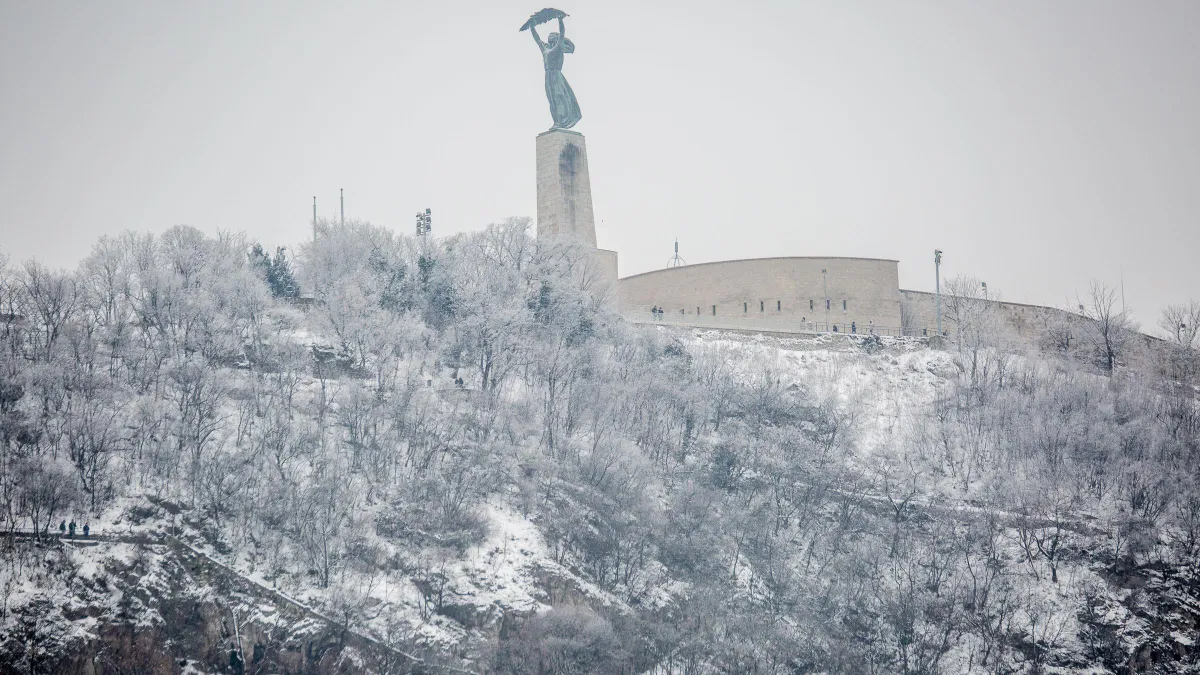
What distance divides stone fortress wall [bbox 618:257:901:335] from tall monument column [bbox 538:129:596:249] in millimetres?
4268

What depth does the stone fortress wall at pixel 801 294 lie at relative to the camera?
5075cm

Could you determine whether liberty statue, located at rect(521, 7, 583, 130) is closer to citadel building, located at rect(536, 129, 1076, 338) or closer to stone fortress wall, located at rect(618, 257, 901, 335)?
citadel building, located at rect(536, 129, 1076, 338)

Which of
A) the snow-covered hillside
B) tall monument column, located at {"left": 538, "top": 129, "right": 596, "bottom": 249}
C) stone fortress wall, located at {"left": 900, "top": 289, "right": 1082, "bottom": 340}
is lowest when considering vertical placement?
the snow-covered hillside

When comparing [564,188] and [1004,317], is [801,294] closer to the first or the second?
[1004,317]

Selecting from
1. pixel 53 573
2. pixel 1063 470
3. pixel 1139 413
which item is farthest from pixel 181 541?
pixel 1139 413

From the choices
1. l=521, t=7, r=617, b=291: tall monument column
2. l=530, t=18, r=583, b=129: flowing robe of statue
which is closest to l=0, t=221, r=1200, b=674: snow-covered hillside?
l=521, t=7, r=617, b=291: tall monument column

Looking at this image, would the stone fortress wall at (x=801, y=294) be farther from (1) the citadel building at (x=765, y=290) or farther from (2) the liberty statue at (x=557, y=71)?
(2) the liberty statue at (x=557, y=71)

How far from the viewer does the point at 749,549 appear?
122ft

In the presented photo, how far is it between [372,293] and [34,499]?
1583cm

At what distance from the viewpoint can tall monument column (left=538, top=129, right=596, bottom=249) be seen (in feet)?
160

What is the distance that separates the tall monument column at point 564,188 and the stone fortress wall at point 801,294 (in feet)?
14.0

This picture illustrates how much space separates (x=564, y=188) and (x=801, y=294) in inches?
427

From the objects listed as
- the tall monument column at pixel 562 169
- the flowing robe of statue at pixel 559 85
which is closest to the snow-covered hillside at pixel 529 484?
the tall monument column at pixel 562 169

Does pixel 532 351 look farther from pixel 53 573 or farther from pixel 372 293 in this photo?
pixel 53 573
